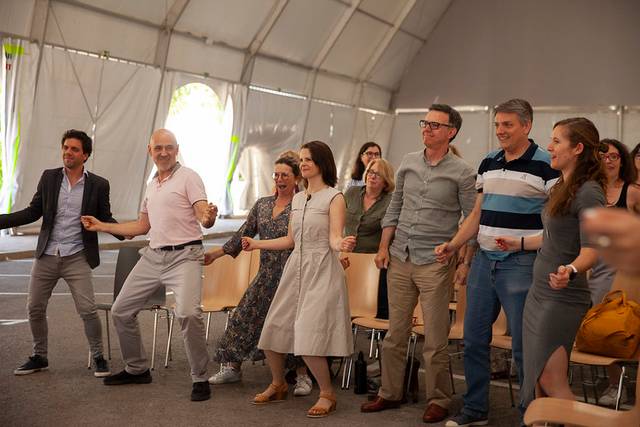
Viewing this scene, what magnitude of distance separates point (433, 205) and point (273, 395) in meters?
1.62

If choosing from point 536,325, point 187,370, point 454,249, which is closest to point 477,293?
point 454,249

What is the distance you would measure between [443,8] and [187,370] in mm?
22344

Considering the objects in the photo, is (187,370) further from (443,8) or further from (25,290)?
(443,8)

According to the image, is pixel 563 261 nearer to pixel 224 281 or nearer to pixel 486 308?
pixel 486 308

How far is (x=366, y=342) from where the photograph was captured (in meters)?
7.48

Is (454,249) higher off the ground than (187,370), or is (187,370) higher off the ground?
(454,249)

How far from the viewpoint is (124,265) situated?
634 centimetres

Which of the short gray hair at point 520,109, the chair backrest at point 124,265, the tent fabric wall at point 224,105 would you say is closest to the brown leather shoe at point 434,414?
the short gray hair at point 520,109

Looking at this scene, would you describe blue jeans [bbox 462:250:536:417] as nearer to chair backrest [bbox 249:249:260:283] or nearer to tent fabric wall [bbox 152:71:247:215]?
chair backrest [bbox 249:249:260:283]

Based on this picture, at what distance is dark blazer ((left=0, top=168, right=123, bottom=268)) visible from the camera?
228 inches

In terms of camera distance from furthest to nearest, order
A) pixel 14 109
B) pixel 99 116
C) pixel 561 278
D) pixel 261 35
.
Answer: pixel 261 35, pixel 99 116, pixel 14 109, pixel 561 278

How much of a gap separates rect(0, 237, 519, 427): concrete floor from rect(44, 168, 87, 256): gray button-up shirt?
903mm

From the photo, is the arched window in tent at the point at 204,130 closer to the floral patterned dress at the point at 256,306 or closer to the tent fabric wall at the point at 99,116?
the tent fabric wall at the point at 99,116

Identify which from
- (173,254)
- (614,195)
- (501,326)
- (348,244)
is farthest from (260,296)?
(614,195)
